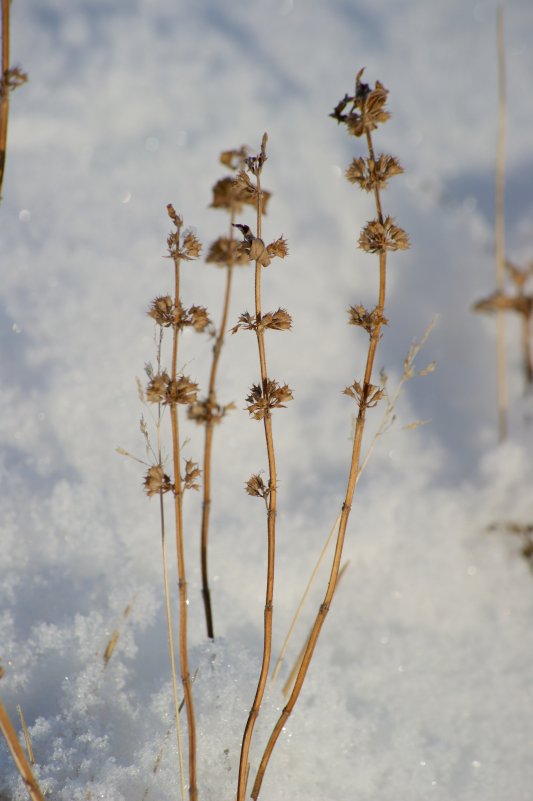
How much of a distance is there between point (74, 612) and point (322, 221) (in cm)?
143

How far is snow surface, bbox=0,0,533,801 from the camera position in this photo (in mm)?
1381

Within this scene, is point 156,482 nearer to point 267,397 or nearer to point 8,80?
point 267,397

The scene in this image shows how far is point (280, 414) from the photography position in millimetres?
1943

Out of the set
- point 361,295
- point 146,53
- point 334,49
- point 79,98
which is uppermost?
point 334,49

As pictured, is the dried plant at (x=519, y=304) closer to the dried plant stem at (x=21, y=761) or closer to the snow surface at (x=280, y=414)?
the snow surface at (x=280, y=414)

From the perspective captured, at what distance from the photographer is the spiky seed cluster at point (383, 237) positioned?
1080 millimetres

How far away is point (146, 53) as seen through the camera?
83.4 inches

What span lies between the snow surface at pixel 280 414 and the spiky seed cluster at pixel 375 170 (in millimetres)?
871

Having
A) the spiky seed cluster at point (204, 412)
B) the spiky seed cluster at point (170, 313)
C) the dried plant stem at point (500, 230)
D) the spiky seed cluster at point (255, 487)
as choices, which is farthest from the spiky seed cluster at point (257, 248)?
the dried plant stem at point (500, 230)

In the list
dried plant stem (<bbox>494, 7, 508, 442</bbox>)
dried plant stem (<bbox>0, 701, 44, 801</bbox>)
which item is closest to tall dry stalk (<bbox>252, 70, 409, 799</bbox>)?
dried plant stem (<bbox>0, 701, 44, 801</bbox>)

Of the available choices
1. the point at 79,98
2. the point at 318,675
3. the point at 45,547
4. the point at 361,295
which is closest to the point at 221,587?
the point at 318,675

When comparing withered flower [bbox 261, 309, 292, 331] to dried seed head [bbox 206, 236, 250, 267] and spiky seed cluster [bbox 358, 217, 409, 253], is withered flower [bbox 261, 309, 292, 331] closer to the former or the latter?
spiky seed cluster [bbox 358, 217, 409, 253]

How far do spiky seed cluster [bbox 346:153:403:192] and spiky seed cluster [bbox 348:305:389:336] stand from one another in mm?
198

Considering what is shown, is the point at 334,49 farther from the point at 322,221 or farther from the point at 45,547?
the point at 45,547
